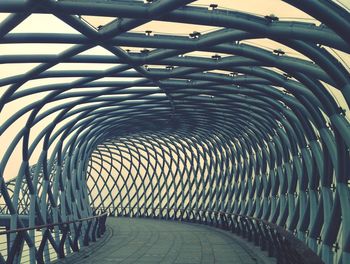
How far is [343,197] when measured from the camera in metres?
18.8

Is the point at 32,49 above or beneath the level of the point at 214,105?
beneath

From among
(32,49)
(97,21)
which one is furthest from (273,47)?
(32,49)

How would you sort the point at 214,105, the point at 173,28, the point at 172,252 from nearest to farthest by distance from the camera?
the point at 173,28
the point at 172,252
the point at 214,105

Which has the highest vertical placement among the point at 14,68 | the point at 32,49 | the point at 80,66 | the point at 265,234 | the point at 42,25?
the point at 80,66

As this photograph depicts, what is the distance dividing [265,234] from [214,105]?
1312 centimetres

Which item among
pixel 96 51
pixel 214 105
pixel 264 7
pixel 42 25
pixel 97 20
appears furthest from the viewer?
pixel 214 105

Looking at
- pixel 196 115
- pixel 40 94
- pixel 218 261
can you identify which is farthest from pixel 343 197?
pixel 196 115

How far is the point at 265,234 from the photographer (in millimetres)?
21781

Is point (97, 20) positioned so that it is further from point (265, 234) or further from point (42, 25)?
point (265, 234)

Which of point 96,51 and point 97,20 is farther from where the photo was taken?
point 96,51

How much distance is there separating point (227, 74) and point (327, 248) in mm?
8990

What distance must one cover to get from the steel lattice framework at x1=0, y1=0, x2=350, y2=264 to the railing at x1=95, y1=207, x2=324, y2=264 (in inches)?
82.8

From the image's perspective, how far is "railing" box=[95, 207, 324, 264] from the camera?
10.3 metres

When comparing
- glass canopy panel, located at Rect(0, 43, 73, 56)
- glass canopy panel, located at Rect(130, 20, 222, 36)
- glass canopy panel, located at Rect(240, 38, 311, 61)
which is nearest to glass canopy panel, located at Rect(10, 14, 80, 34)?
glass canopy panel, located at Rect(130, 20, 222, 36)
